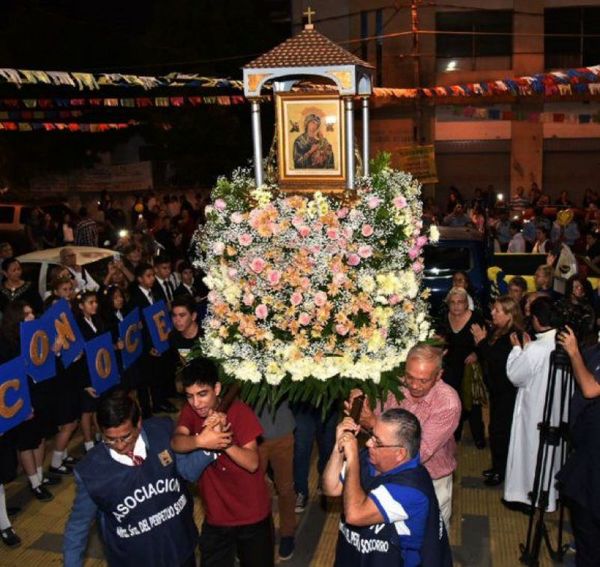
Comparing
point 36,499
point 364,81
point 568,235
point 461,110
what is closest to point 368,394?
point 364,81

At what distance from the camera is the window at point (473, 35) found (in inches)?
1099

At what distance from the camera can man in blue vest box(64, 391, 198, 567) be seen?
13.1ft

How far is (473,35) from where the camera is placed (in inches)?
1111

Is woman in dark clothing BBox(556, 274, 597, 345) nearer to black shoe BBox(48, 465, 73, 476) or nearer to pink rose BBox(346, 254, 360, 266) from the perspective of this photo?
pink rose BBox(346, 254, 360, 266)

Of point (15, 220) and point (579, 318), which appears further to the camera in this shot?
point (15, 220)

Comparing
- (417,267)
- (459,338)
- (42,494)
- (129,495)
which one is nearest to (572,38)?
(459,338)

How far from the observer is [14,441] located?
271 inches

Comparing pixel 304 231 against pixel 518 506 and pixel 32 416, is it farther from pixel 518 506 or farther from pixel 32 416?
pixel 518 506

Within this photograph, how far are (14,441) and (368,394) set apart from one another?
3.51 m

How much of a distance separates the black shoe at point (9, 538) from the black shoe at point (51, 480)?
0.95 m

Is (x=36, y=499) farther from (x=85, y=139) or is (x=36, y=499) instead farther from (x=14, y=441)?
(x=85, y=139)

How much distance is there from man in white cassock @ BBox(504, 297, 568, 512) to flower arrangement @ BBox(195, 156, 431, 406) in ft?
4.88

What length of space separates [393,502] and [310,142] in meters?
2.79

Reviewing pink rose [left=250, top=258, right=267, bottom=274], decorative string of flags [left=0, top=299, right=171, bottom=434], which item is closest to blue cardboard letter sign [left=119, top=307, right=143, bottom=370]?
decorative string of flags [left=0, top=299, right=171, bottom=434]
